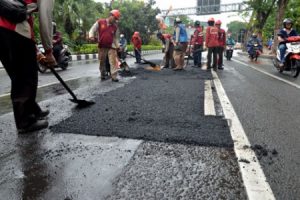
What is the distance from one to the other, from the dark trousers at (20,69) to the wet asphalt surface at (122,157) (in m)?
0.23

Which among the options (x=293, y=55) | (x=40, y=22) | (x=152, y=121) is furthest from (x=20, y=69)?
(x=293, y=55)

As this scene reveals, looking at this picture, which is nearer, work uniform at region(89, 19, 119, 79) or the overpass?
work uniform at region(89, 19, 119, 79)

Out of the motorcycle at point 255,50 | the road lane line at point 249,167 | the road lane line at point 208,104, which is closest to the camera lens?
the road lane line at point 249,167

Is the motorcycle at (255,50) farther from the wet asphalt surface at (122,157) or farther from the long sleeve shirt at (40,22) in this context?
the long sleeve shirt at (40,22)

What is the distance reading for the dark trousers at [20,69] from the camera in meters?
3.26

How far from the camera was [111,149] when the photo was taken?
2.80 m

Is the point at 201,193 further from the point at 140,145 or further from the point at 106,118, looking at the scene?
the point at 106,118

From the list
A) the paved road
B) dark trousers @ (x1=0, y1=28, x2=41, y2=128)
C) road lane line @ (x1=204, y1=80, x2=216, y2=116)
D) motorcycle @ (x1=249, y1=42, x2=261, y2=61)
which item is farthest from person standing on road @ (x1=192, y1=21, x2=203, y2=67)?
dark trousers @ (x1=0, y1=28, x2=41, y2=128)

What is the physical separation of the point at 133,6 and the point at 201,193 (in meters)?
46.2

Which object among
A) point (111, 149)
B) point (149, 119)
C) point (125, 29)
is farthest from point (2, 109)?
point (125, 29)

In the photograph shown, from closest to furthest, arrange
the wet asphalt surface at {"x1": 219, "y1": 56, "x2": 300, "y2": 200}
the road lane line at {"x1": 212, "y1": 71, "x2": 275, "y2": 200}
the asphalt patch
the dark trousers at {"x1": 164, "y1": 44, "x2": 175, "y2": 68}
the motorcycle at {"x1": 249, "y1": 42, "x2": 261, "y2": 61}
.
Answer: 1. the road lane line at {"x1": 212, "y1": 71, "x2": 275, "y2": 200}
2. the wet asphalt surface at {"x1": 219, "y1": 56, "x2": 300, "y2": 200}
3. the asphalt patch
4. the dark trousers at {"x1": 164, "y1": 44, "x2": 175, "y2": 68}
5. the motorcycle at {"x1": 249, "y1": 42, "x2": 261, "y2": 61}

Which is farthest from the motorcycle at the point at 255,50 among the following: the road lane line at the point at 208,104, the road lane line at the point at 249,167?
the road lane line at the point at 249,167

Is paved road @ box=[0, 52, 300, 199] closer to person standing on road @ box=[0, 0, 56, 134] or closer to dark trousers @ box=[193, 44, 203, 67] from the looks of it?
person standing on road @ box=[0, 0, 56, 134]

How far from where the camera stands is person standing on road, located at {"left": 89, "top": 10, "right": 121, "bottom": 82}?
26.6 ft
